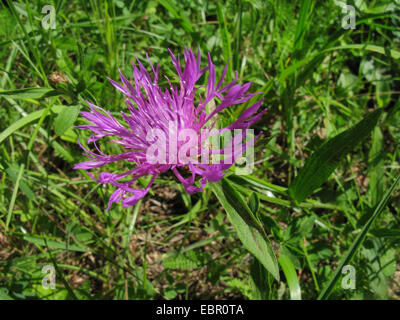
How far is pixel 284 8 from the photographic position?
6.97ft

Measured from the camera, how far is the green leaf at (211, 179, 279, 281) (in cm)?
117

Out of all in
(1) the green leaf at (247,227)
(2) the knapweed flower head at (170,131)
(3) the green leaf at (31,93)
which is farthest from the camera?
(3) the green leaf at (31,93)

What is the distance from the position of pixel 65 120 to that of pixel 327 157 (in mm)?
1178

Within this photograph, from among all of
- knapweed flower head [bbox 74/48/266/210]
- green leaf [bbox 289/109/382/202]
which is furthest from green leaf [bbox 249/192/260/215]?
green leaf [bbox 289/109/382/202]

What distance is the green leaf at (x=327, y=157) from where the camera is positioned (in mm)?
1364

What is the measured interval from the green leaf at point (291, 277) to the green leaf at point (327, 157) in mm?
318

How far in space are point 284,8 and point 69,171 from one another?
1.86m

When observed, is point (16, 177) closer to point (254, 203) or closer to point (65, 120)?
point (65, 120)

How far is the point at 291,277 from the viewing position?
156cm

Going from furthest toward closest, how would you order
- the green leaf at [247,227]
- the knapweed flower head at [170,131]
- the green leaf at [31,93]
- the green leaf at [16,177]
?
the green leaf at [16,177] → the green leaf at [31,93] → the knapweed flower head at [170,131] → the green leaf at [247,227]

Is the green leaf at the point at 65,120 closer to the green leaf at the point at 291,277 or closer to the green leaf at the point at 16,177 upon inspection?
the green leaf at the point at 16,177

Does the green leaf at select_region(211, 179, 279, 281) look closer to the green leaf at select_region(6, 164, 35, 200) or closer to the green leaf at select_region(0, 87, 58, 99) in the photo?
the green leaf at select_region(0, 87, 58, 99)

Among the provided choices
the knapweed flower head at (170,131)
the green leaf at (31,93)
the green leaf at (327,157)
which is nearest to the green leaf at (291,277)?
the green leaf at (327,157)

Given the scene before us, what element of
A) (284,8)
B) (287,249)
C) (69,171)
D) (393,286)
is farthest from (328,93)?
(69,171)
